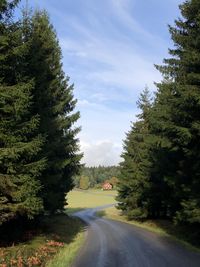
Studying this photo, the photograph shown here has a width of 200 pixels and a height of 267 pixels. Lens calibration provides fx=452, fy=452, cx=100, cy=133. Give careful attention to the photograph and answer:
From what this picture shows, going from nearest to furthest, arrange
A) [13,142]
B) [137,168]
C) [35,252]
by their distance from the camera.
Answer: [13,142] → [35,252] → [137,168]

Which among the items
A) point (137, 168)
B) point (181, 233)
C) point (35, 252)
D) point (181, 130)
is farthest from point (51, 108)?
point (137, 168)

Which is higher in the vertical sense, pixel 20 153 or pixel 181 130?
pixel 181 130

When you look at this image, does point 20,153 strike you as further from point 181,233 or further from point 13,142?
point 181,233

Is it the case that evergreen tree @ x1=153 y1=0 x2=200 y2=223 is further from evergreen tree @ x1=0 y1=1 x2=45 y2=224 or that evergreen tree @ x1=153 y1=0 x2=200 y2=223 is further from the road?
evergreen tree @ x1=0 y1=1 x2=45 y2=224

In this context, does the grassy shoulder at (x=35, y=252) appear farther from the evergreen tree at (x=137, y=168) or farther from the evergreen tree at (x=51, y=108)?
the evergreen tree at (x=137, y=168)

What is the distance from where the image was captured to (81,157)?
3647 cm

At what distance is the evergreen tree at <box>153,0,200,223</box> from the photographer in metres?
21.9

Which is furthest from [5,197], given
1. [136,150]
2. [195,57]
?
[136,150]

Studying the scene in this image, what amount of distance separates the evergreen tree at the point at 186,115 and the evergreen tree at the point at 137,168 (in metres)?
10.9

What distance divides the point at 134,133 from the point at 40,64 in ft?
87.4

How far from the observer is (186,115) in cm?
2258

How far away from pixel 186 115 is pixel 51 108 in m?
7.50

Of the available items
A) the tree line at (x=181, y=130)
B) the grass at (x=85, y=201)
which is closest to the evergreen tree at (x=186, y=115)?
the tree line at (x=181, y=130)

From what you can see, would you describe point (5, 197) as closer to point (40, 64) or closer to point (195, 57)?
point (40, 64)
